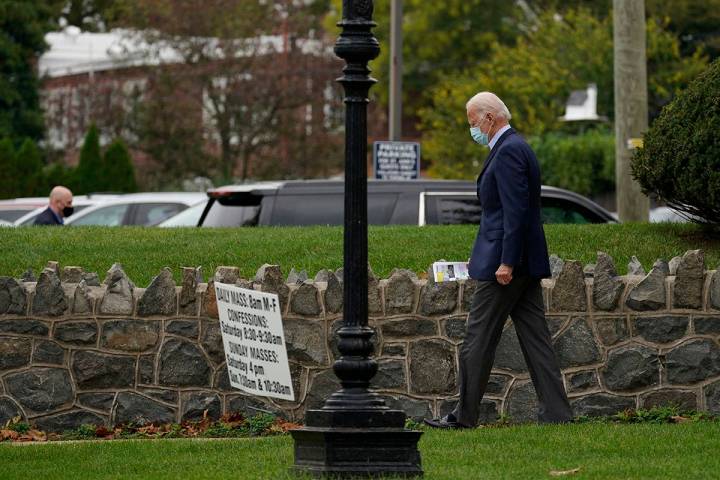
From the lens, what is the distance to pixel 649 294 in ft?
35.9

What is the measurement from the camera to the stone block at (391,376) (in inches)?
436

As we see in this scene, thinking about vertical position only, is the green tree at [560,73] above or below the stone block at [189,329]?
above

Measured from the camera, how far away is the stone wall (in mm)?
10930

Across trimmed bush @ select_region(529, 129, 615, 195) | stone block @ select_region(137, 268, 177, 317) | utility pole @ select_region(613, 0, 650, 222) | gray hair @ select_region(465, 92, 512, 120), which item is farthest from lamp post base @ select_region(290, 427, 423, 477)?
trimmed bush @ select_region(529, 129, 615, 195)

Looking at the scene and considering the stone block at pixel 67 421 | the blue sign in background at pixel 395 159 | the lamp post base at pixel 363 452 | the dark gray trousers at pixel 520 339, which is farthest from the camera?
the blue sign in background at pixel 395 159

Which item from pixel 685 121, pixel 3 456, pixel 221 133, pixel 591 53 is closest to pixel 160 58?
pixel 221 133

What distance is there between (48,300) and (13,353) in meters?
0.43

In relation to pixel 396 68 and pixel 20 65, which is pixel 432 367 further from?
pixel 20 65

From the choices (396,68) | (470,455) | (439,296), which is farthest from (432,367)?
(396,68)

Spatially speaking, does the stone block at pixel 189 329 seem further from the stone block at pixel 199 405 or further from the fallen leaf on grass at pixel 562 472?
the fallen leaf on grass at pixel 562 472

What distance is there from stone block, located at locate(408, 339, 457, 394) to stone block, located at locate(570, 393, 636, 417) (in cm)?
84

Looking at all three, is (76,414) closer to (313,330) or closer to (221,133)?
(313,330)

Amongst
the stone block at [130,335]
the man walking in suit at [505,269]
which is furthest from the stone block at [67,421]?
the man walking in suit at [505,269]

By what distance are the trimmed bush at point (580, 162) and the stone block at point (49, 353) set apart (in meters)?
29.4
